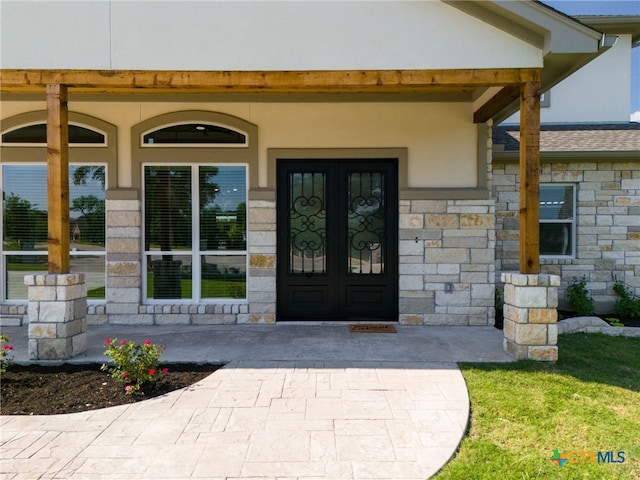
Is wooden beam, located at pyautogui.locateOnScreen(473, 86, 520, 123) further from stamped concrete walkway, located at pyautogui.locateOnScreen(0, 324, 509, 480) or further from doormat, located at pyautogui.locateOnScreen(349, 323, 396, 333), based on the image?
doormat, located at pyautogui.locateOnScreen(349, 323, 396, 333)

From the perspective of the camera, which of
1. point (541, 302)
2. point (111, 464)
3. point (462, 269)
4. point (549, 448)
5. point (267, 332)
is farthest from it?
point (462, 269)

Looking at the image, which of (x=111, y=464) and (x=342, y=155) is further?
(x=342, y=155)

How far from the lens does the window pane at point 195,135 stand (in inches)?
237

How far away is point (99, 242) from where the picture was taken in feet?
19.9

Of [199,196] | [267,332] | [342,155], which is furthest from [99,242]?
[342,155]

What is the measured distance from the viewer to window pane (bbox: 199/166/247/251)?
6066mm

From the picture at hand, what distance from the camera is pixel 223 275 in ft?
20.1

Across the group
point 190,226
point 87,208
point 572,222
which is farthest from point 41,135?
point 572,222

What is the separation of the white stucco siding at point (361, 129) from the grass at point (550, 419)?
292cm

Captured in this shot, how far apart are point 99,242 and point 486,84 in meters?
5.69

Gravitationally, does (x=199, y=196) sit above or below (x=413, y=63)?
below

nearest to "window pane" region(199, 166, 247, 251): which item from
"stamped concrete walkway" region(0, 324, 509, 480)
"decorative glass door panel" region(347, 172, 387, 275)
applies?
"decorative glass door panel" region(347, 172, 387, 275)

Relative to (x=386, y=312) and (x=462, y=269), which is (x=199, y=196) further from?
(x=462, y=269)

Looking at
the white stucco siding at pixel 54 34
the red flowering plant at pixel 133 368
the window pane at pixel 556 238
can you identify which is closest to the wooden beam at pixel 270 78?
the white stucco siding at pixel 54 34
